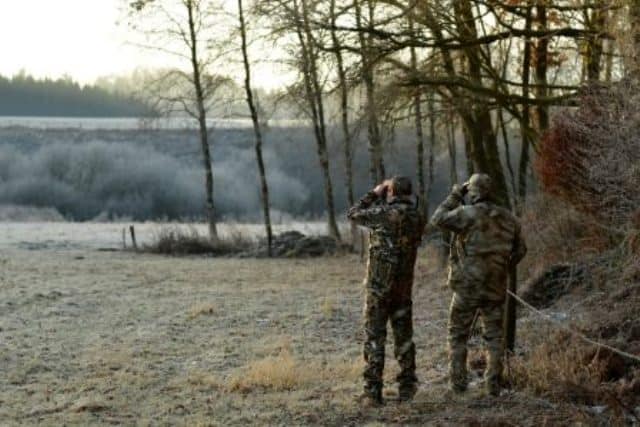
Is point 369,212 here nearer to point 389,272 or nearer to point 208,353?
point 389,272

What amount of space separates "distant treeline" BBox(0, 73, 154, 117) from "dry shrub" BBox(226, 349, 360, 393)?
8631 centimetres

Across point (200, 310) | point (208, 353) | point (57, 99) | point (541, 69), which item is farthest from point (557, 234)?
point (57, 99)

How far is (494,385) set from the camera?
8984mm

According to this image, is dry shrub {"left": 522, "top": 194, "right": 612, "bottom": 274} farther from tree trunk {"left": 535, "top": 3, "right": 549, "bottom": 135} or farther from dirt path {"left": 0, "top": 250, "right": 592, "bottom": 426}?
tree trunk {"left": 535, "top": 3, "right": 549, "bottom": 135}

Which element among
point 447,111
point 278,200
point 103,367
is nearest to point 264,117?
point 447,111

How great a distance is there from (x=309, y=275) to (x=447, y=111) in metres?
7.14

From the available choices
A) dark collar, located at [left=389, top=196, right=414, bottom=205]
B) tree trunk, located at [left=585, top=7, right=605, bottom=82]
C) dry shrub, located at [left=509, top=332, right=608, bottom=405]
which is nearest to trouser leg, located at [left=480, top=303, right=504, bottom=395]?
dry shrub, located at [left=509, top=332, right=608, bottom=405]

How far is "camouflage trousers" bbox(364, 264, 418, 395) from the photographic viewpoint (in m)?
8.99

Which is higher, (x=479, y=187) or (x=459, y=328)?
(x=479, y=187)

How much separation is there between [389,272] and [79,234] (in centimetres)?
3445

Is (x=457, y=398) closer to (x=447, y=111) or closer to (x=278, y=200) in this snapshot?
(x=447, y=111)

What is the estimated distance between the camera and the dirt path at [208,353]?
9.13 metres

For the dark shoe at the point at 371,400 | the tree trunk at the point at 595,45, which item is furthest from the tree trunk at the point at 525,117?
the dark shoe at the point at 371,400

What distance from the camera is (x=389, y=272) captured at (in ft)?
29.5
